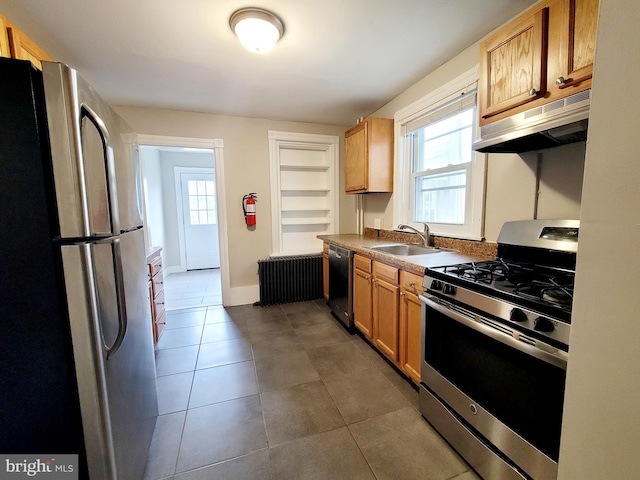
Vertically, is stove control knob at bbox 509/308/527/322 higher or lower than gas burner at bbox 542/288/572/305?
lower

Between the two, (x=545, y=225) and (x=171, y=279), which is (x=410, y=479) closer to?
(x=545, y=225)

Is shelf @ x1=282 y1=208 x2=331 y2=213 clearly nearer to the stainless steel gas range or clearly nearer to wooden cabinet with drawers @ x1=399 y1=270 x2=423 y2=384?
wooden cabinet with drawers @ x1=399 y1=270 x2=423 y2=384

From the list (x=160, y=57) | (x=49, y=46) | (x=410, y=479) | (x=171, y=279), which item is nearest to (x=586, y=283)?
(x=410, y=479)

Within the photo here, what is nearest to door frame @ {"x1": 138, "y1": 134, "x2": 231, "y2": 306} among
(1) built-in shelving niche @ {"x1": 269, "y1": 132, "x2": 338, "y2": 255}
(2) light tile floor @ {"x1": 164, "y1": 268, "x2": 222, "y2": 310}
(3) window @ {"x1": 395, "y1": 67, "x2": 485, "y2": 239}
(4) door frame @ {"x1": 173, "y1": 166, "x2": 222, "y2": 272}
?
(2) light tile floor @ {"x1": 164, "y1": 268, "x2": 222, "y2": 310}

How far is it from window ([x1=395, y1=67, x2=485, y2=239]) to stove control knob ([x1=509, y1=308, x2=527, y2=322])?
41.9 inches

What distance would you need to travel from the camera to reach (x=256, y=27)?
1.70 m

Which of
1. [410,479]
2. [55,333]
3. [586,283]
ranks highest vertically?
[586,283]

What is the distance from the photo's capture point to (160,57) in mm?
2104

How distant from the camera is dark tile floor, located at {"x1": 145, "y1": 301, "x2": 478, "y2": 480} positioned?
1.38m

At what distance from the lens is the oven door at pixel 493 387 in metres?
1.00

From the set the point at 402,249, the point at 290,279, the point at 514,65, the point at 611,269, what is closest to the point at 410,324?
the point at 402,249

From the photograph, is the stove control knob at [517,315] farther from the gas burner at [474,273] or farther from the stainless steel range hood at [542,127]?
the stainless steel range hood at [542,127]

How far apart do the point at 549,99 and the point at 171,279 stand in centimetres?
568

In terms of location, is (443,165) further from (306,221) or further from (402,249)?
(306,221)
